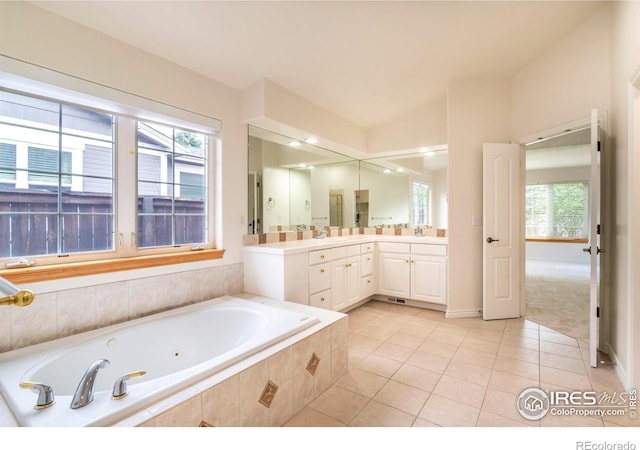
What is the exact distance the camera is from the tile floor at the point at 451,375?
1.70 m

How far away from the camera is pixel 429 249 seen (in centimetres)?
363

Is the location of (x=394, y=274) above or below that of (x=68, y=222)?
below

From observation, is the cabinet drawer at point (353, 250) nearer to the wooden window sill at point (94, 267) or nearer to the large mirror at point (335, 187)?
the large mirror at point (335, 187)

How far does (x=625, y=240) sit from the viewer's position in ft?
6.73

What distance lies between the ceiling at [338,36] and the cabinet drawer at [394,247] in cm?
188

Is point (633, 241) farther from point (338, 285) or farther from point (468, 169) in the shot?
point (338, 285)

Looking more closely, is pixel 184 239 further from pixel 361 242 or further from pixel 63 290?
pixel 361 242

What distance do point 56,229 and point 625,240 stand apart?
3795 mm

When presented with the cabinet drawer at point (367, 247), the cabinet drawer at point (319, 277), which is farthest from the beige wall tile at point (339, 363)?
the cabinet drawer at point (367, 247)

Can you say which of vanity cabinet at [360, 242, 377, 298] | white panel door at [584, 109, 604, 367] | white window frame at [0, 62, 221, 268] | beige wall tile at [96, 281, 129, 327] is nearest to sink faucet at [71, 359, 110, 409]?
beige wall tile at [96, 281, 129, 327]

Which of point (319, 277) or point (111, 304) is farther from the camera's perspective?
point (319, 277)

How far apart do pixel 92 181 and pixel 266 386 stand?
5.86ft

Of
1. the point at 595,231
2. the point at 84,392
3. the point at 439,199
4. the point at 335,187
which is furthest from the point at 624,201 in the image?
the point at 84,392
